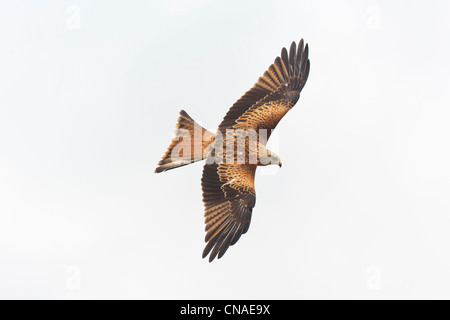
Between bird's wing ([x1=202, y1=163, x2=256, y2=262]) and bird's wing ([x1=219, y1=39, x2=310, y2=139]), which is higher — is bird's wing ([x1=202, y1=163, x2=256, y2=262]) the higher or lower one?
the lower one

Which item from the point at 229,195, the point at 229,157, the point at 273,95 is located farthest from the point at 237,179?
the point at 273,95

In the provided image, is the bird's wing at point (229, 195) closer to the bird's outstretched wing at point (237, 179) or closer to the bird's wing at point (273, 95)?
the bird's outstretched wing at point (237, 179)

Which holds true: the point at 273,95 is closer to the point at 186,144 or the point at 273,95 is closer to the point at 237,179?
the point at 237,179

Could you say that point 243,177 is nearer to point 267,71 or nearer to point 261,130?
point 261,130

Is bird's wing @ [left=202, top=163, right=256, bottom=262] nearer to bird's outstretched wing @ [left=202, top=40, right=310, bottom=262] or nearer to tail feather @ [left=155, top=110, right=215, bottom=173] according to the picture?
bird's outstretched wing @ [left=202, top=40, right=310, bottom=262]

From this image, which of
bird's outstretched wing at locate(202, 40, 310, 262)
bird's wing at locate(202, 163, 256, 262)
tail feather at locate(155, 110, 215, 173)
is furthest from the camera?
tail feather at locate(155, 110, 215, 173)

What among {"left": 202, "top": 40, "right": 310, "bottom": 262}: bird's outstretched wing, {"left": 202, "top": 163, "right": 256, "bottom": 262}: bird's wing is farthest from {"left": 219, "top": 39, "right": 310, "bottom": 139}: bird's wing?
{"left": 202, "top": 163, "right": 256, "bottom": 262}: bird's wing

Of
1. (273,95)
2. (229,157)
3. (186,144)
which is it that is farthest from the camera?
(273,95)

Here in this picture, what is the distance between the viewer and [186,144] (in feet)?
34.7

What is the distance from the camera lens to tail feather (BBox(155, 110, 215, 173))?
1049cm

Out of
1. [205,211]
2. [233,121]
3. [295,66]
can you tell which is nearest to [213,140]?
[233,121]

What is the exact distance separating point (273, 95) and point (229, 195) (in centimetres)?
208

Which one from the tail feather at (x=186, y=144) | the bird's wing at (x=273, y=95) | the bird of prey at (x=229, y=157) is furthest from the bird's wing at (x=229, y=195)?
the bird's wing at (x=273, y=95)

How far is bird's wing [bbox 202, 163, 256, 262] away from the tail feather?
0.35 meters
